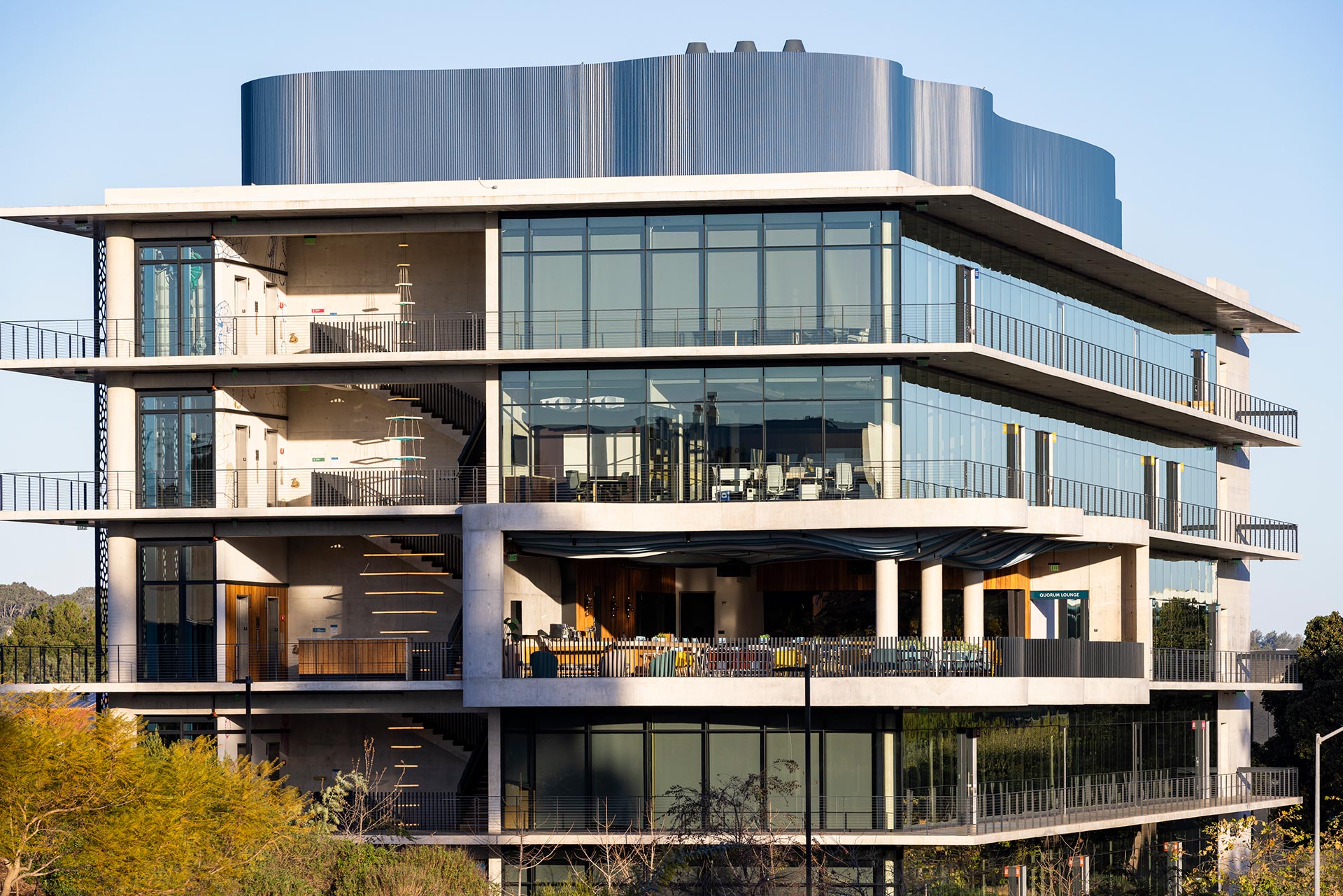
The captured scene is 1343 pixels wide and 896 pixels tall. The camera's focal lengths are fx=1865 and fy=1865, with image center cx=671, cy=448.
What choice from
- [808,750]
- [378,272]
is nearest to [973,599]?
[808,750]

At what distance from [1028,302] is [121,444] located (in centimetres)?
2714

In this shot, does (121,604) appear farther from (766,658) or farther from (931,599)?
(931,599)

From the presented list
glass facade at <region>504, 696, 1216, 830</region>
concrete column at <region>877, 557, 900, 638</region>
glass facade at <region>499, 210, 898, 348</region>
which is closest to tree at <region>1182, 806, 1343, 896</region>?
glass facade at <region>504, 696, 1216, 830</region>

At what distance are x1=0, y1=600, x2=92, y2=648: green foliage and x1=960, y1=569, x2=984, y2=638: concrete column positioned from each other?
6876 cm

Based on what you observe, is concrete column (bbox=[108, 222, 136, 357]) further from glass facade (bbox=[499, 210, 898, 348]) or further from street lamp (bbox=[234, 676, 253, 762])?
glass facade (bbox=[499, 210, 898, 348])

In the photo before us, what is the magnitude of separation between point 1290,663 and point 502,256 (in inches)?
1390

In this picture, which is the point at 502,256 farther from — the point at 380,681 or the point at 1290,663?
the point at 1290,663

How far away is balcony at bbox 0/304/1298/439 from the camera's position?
50.1 meters

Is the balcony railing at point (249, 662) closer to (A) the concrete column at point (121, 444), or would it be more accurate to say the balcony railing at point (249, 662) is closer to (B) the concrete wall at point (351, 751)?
(B) the concrete wall at point (351, 751)

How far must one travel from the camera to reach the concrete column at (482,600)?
1913 inches

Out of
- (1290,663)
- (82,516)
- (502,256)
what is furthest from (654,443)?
(1290,663)

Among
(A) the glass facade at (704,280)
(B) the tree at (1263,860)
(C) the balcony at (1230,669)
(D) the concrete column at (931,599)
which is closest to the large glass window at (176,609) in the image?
(A) the glass facade at (704,280)

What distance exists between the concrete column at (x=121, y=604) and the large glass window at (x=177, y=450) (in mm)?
1332

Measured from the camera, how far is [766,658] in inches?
1882
